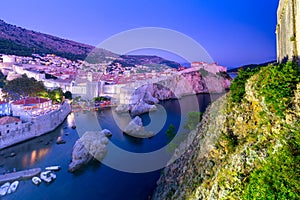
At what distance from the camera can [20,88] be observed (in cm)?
2097

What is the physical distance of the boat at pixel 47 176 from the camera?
8719 mm

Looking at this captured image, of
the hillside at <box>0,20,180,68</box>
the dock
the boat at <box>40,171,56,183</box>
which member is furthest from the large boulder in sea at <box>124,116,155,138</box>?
the hillside at <box>0,20,180,68</box>

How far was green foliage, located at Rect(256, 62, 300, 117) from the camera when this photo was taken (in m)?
3.17

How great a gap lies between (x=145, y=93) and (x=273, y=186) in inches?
955

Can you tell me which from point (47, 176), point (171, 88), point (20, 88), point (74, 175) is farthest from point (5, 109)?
point (171, 88)

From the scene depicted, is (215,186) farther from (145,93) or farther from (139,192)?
(145,93)

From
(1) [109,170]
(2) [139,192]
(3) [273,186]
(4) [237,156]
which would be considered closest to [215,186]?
(4) [237,156]

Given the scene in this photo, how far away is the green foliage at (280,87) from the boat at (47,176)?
871 cm

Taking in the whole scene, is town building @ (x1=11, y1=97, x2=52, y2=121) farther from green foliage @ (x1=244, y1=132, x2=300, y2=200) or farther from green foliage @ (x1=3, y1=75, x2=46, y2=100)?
green foliage @ (x1=244, y1=132, x2=300, y2=200)

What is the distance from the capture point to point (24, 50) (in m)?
44.1

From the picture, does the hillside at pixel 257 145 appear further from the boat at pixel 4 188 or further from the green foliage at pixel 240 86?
the boat at pixel 4 188

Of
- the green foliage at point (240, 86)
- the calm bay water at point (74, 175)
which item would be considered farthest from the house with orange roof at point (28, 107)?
the green foliage at point (240, 86)

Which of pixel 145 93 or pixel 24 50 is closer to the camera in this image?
pixel 145 93

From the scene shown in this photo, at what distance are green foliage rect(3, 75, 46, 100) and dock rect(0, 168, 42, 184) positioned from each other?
545 inches
